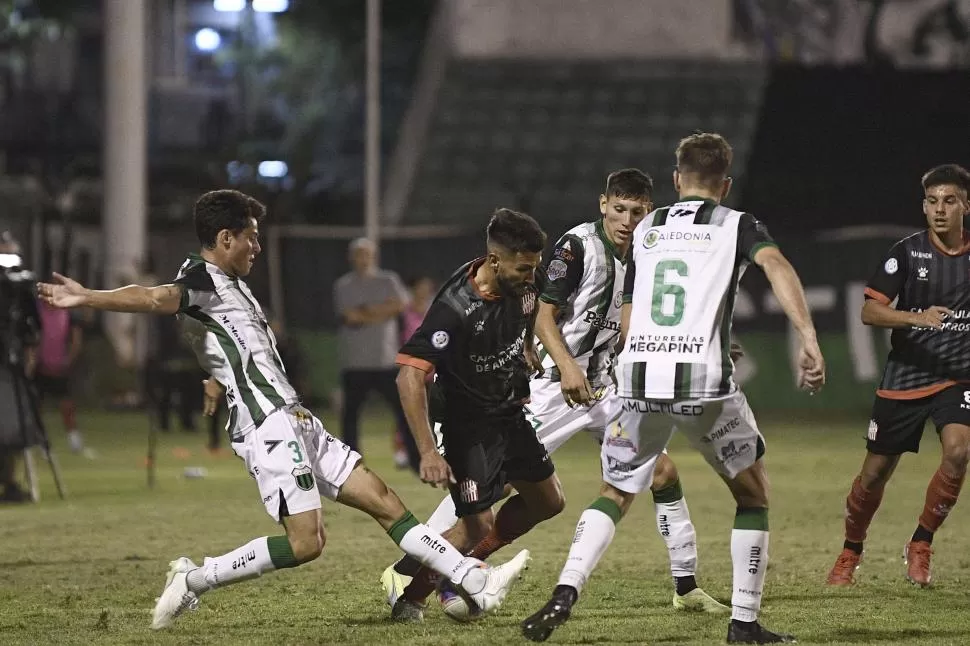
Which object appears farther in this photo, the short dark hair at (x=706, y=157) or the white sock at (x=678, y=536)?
the white sock at (x=678, y=536)

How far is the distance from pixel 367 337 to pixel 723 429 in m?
8.85

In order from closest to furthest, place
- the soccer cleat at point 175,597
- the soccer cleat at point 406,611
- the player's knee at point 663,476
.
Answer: the soccer cleat at point 175,597, the soccer cleat at point 406,611, the player's knee at point 663,476

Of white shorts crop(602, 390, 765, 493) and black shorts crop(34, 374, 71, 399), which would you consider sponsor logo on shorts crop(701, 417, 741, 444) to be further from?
black shorts crop(34, 374, 71, 399)

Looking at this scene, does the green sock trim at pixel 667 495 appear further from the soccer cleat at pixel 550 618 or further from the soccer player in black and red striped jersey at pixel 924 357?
the soccer cleat at pixel 550 618

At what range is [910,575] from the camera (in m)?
8.33

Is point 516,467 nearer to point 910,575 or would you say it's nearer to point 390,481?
point 910,575

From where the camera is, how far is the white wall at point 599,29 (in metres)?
32.8

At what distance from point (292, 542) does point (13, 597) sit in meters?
2.18

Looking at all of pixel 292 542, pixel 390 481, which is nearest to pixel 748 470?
pixel 292 542

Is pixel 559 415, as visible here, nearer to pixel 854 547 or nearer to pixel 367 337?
pixel 854 547

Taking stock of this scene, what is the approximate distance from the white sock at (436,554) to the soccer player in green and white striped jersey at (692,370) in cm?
56

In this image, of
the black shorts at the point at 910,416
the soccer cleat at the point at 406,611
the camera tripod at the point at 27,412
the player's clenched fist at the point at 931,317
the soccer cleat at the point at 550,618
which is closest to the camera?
the soccer cleat at the point at 550,618

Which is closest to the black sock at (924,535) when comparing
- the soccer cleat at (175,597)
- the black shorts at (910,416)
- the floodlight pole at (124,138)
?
the black shorts at (910,416)

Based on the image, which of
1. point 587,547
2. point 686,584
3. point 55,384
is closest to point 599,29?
point 55,384
